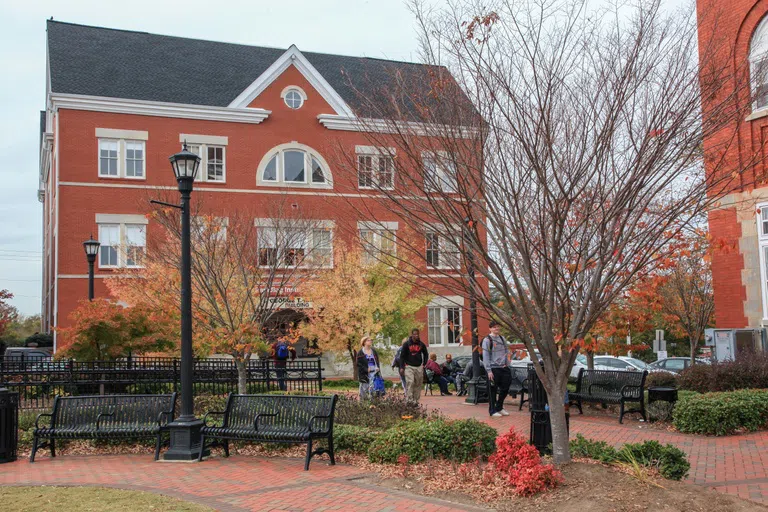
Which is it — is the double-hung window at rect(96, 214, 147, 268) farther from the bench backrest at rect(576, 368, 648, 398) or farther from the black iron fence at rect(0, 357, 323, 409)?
the bench backrest at rect(576, 368, 648, 398)

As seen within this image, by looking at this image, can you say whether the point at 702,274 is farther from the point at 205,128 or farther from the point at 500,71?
the point at 500,71

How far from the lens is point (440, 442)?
9.18 m

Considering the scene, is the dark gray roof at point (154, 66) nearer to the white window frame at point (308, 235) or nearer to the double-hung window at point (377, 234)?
the white window frame at point (308, 235)

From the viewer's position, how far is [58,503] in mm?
7621

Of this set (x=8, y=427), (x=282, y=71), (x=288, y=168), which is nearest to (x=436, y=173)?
(x=8, y=427)

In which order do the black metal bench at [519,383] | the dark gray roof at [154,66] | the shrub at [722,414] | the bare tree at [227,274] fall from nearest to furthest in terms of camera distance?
the shrub at [722,414], the bare tree at [227,274], the black metal bench at [519,383], the dark gray roof at [154,66]

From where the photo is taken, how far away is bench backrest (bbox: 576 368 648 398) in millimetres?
13234

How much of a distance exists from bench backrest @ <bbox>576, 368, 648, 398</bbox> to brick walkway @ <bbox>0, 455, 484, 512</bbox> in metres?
6.06

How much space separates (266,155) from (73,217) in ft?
27.7

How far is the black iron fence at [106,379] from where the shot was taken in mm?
16047

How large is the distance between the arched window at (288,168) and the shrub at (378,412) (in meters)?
21.3

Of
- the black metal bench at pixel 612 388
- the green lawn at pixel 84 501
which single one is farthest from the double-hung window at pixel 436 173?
the black metal bench at pixel 612 388

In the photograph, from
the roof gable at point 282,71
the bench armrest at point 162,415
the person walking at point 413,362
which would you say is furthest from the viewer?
the roof gable at point 282,71

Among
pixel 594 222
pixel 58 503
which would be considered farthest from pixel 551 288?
pixel 58 503
